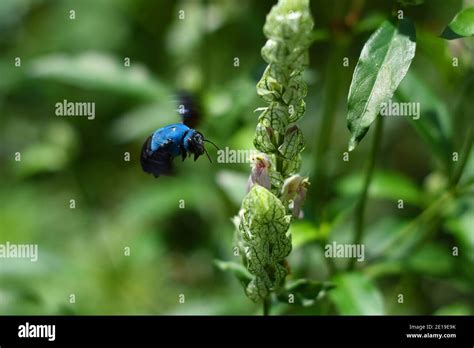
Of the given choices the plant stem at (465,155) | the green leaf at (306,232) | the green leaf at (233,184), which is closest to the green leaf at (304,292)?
the green leaf at (306,232)

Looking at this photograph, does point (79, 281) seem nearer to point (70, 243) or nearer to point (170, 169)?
point (70, 243)

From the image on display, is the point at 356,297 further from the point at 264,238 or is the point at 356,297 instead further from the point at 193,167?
the point at 193,167

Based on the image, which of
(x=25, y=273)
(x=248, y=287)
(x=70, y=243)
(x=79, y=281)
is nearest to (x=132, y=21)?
(x=70, y=243)

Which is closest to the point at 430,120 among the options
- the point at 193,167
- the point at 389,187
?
the point at 389,187

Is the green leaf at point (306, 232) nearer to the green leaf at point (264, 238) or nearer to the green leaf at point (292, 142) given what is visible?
the green leaf at point (264, 238)

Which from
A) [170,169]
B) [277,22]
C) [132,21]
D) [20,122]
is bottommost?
[170,169]

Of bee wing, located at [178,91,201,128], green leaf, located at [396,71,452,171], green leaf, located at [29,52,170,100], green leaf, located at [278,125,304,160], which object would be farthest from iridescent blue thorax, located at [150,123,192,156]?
green leaf, located at [29,52,170,100]

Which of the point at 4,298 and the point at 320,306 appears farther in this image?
the point at 4,298

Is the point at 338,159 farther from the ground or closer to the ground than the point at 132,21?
closer to the ground
